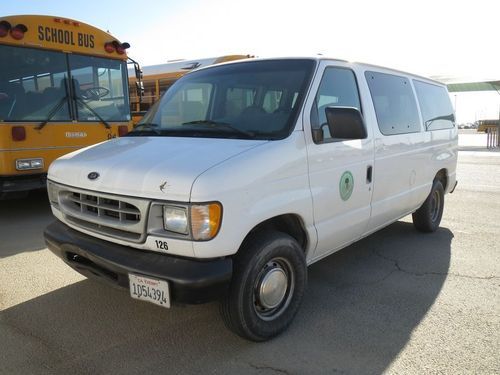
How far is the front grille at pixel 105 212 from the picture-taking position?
2.74m

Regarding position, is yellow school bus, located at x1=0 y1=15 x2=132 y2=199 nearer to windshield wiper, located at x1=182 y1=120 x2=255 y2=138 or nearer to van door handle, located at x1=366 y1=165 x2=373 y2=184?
windshield wiper, located at x1=182 y1=120 x2=255 y2=138

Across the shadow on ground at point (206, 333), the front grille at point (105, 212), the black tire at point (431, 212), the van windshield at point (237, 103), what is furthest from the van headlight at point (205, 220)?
the black tire at point (431, 212)

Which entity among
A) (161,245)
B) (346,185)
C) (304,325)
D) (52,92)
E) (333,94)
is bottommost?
(304,325)

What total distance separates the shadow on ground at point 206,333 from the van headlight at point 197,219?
0.90 meters

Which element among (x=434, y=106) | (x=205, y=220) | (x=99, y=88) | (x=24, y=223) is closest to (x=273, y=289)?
(x=205, y=220)

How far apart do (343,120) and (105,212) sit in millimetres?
1825

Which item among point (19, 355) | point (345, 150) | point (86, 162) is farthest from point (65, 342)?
point (345, 150)

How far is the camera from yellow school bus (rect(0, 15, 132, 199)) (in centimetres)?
606

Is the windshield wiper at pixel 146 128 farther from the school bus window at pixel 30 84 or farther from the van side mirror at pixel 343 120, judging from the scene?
the school bus window at pixel 30 84

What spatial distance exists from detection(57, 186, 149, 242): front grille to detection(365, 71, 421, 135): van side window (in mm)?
2526

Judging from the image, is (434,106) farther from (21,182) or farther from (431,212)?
(21,182)

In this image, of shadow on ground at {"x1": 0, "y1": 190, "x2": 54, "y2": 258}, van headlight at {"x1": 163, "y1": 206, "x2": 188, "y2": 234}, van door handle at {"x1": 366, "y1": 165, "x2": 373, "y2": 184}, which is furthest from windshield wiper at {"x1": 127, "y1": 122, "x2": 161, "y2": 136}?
shadow on ground at {"x1": 0, "y1": 190, "x2": 54, "y2": 258}

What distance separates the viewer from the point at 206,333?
10.5 feet

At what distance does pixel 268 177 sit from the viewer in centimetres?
287
